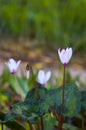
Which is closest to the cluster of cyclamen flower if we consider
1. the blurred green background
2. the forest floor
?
the forest floor

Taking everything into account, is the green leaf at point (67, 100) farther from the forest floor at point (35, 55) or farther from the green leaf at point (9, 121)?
the forest floor at point (35, 55)

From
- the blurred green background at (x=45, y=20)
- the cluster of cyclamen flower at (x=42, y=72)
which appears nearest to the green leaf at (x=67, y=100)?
the cluster of cyclamen flower at (x=42, y=72)

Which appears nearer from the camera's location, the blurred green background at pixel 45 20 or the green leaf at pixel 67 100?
the green leaf at pixel 67 100

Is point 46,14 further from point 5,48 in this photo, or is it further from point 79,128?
point 79,128

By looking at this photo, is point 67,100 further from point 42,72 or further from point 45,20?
point 45,20

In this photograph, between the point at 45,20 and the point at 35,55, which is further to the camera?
the point at 45,20

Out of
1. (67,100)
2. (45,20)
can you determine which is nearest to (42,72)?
(67,100)

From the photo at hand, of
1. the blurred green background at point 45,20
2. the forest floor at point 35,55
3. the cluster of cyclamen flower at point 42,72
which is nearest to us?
the cluster of cyclamen flower at point 42,72

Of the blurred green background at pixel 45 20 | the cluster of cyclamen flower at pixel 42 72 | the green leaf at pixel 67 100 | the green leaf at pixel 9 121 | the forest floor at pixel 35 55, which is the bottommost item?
the green leaf at pixel 9 121

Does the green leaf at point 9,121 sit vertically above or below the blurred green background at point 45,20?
below
